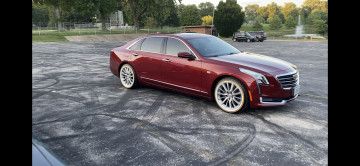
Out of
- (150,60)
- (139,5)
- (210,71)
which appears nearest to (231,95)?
(210,71)

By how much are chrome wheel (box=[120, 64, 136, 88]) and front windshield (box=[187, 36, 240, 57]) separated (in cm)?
197

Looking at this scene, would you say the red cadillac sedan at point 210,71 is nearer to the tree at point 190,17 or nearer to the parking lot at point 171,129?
the parking lot at point 171,129

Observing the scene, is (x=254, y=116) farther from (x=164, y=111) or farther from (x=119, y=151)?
(x=119, y=151)

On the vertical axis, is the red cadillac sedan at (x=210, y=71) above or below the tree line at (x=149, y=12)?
below

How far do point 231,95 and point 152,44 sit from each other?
2571 millimetres

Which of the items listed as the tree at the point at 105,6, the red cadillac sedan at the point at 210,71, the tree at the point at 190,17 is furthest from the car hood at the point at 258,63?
the tree at the point at 190,17

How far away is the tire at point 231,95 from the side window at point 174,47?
3.77 ft

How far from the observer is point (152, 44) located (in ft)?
22.2

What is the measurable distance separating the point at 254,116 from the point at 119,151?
273 centimetres

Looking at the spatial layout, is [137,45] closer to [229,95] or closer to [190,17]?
[229,95]

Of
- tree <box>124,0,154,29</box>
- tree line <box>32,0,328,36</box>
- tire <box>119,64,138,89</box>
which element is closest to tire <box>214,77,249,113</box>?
tire <box>119,64,138,89</box>

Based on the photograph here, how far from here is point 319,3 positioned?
125 m

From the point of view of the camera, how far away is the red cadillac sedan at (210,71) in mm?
5043
